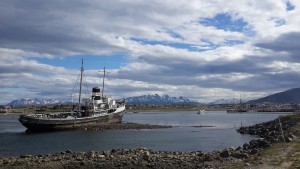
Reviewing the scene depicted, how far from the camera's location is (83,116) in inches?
3583

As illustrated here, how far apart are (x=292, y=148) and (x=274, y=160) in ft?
19.6

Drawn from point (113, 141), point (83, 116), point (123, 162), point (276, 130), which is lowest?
point (113, 141)

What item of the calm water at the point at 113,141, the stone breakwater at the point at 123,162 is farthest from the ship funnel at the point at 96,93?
the stone breakwater at the point at 123,162

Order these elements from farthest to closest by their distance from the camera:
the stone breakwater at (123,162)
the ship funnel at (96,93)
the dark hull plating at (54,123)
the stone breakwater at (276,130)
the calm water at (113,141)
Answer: the ship funnel at (96,93), the dark hull plating at (54,123), the calm water at (113,141), the stone breakwater at (276,130), the stone breakwater at (123,162)

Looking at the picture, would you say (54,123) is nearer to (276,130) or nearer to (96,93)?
(96,93)

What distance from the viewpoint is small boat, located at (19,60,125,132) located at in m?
79.9

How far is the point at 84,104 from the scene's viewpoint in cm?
9281

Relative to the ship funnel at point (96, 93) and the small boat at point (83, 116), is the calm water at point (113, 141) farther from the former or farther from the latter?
the ship funnel at point (96, 93)

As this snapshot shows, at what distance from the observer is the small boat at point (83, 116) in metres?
79.9

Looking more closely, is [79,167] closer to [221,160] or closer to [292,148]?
[221,160]

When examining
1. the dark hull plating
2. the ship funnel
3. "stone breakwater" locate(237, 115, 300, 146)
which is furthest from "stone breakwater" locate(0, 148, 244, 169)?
the ship funnel

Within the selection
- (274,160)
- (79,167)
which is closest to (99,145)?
(79,167)

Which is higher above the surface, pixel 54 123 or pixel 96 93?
pixel 96 93

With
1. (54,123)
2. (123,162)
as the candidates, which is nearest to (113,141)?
(54,123)
